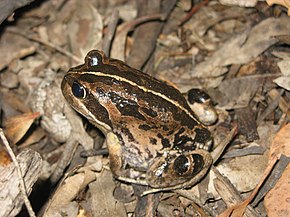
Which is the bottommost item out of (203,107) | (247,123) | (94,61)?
(247,123)

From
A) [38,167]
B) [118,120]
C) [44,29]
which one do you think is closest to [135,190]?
[118,120]

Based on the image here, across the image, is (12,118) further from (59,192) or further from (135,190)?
(135,190)

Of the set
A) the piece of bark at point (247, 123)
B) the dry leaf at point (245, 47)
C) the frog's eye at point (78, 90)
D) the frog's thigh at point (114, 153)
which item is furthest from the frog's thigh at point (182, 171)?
the dry leaf at point (245, 47)

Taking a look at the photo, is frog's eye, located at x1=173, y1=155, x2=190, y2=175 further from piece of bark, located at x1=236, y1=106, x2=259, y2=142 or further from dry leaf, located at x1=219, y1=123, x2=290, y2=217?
piece of bark, located at x1=236, y1=106, x2=259, y2=142

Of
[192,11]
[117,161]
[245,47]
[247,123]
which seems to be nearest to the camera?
[117,161]

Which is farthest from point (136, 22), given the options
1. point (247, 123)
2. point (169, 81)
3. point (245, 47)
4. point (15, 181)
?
point (15, 181)

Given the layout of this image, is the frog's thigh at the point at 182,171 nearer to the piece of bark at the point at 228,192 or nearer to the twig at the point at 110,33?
the piece of bark at the point at 228,192

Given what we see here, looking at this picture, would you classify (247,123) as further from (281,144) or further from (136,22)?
(136,22)
